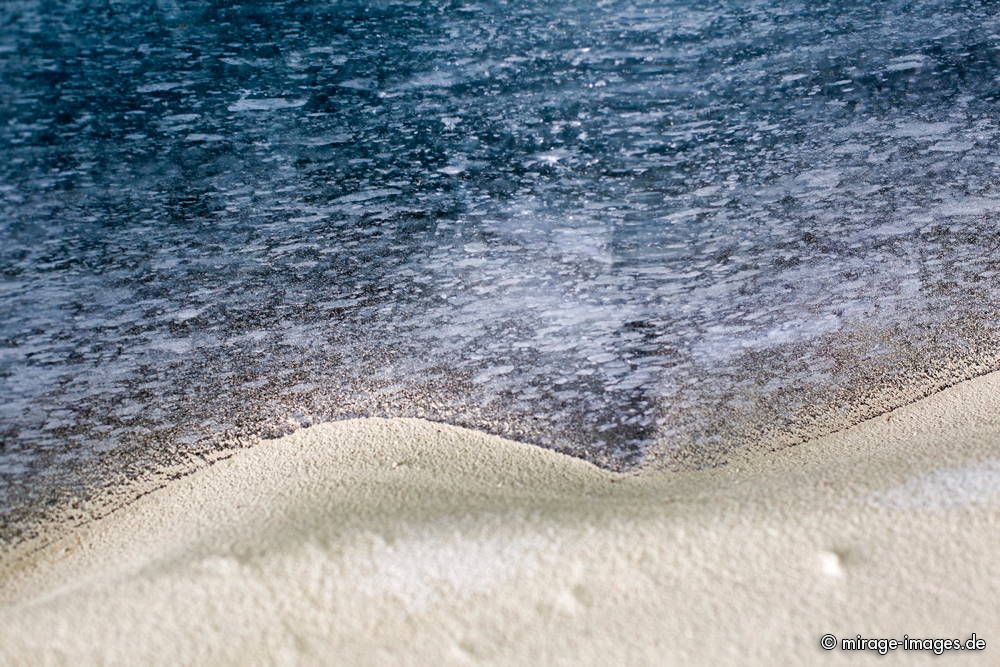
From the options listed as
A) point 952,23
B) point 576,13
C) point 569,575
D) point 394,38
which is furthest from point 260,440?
point 952,23

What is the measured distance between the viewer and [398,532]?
0.57 m

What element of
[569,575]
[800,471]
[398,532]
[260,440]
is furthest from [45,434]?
[800,471]

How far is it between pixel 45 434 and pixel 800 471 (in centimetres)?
52

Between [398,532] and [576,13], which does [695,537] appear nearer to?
[398,532]

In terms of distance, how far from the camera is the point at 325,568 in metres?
0.54

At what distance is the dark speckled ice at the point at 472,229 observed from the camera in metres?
0.67

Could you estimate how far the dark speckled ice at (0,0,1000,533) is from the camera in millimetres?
675

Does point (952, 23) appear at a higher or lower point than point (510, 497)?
higher

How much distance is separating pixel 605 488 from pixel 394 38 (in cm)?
43

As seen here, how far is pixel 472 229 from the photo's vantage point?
0.77 meters

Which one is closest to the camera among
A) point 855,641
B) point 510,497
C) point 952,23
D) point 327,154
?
point 855,641

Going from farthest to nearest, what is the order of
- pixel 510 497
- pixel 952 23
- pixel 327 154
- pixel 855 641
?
pixel 952 23, pixel 327 154, pixel 510 497, pixel 855 641

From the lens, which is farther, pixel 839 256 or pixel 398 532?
pixel 839 256

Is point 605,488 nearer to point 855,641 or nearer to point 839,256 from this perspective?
point 855,641
